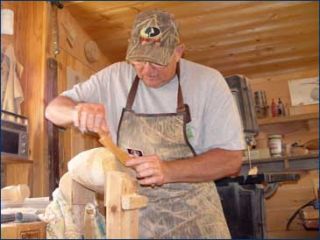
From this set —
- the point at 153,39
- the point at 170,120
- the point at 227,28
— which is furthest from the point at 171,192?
the point at 227,28

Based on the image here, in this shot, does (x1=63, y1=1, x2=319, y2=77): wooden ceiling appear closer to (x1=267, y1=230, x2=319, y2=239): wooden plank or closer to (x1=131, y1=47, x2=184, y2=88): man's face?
(x1=131, y1=47, x2=184, y2=88): man's face

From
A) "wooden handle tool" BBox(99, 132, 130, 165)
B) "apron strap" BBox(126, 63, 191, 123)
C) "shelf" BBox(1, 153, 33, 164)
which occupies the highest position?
"apron strap" BBox(126, 63, 191, 123)

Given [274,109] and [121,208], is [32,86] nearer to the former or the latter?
[121,208]

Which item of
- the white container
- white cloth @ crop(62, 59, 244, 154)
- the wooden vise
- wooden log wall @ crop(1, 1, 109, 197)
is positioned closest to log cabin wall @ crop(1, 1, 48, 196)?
wooden log wall @ crop(1, 1, 109, 197)

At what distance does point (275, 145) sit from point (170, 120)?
70.2 inches

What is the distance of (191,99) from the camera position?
1.39m

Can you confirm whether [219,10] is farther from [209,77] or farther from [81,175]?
[81,175]

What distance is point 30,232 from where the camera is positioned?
3.32ft

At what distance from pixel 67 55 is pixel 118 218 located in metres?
1.65

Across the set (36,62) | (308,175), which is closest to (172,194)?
(36,62)

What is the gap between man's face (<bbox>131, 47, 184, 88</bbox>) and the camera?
1.34 metres

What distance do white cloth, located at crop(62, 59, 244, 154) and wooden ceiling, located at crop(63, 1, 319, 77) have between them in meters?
0.91

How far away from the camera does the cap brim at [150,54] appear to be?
1.28 m

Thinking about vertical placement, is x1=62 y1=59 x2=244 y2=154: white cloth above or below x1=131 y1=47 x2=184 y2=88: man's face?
below
